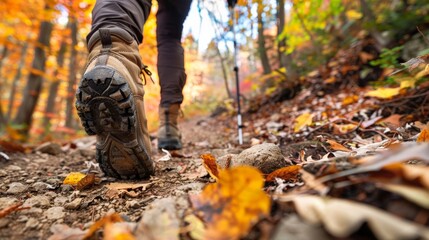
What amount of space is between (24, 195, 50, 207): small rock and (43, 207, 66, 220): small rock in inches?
2.8

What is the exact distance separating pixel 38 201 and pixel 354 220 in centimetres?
105

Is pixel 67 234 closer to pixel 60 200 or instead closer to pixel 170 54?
pixel 60 200

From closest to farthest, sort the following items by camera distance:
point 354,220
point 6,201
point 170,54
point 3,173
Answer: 1. point 354,220
2. point 6,201
3. point 3,173
4. point 170,54

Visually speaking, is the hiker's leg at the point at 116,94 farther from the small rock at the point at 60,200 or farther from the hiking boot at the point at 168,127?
the hiking boot at the point at 168,127

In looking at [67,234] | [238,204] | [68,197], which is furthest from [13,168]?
[238,204]

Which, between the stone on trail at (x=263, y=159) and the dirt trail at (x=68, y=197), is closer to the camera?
the dirt trail at (x=68, y=197)

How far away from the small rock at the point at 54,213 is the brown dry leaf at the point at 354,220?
79cm

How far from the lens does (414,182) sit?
0.48 m

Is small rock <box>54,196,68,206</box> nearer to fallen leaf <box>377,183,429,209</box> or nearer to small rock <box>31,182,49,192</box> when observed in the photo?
small rock <box>31,182,49,192</box>

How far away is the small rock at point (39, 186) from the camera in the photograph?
115 cm

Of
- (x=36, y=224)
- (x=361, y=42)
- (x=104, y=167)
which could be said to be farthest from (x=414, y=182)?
(x=361, y=42)

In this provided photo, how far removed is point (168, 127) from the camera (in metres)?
2.03

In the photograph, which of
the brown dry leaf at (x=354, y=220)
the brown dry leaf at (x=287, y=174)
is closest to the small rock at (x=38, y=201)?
the brown dry leaf at (x=287, y=174)

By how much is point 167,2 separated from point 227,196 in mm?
1647
